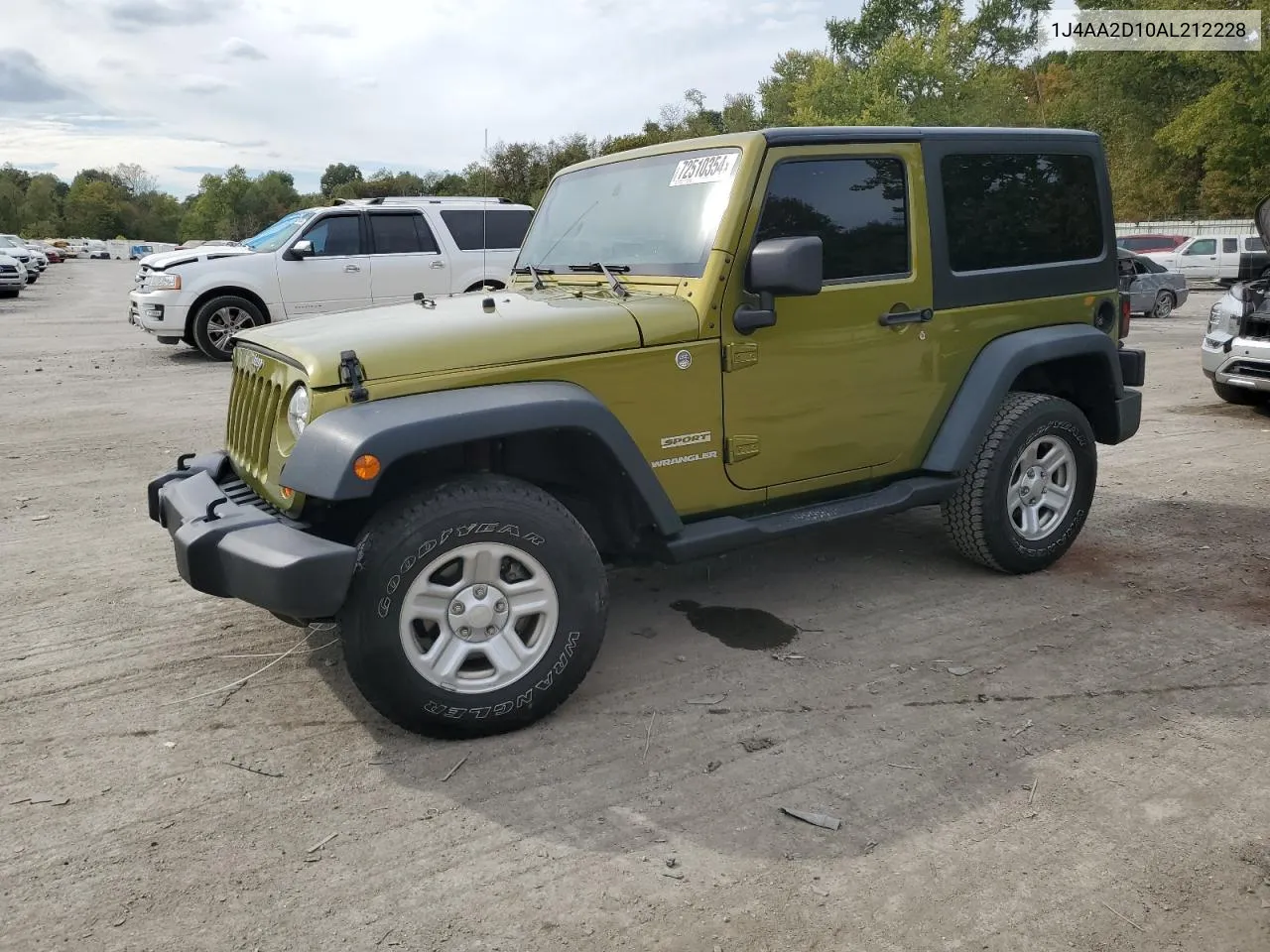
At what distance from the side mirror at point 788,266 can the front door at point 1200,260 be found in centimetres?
2745

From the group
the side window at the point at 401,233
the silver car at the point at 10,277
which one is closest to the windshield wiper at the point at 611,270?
the side window at the point at 401,233

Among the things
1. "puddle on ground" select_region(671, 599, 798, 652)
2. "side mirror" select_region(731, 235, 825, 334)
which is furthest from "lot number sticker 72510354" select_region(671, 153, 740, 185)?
"puddle on ground" select_region(671, 599, 798, 652)

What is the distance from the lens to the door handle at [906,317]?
14.4 ft

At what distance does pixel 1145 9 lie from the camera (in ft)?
135

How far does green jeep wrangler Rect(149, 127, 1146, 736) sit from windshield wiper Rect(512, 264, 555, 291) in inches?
0.8

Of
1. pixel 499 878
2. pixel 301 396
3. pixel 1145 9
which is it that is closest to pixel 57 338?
pixel 301 396

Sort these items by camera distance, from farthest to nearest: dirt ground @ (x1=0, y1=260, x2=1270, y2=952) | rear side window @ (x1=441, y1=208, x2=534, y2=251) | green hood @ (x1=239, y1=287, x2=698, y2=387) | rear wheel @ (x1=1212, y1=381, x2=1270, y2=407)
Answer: rear side window @ (x1=441, y1=208, x2=534, y2=251) → rear wheel @ (x1=1212, y1=381, x2=1270, y2=407) → green hood @ (x1=239, y1=287, x2=698, y2=387) → dirt ground @ (x1=0, y1=260, x2=1270, y2=952)

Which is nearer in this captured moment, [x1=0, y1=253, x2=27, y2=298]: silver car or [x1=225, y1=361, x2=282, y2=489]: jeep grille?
[x1=225, y1=361, x2=282, y2=489]: jeep grille

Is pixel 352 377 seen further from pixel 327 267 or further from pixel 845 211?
pixel 327 267

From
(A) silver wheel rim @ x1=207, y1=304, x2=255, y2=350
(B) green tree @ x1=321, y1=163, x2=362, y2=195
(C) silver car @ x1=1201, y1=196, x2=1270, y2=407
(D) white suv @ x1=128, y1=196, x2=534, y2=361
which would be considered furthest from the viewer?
(B) green tree @ x1=321, y1=163, x2=362, y2=195

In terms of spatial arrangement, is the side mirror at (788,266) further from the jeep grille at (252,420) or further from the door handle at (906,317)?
the jeep grille at (252,420)

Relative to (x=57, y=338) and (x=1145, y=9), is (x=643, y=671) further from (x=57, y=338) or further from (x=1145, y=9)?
(x=1145, y=9)

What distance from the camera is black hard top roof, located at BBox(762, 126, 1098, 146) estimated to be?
4168 mm

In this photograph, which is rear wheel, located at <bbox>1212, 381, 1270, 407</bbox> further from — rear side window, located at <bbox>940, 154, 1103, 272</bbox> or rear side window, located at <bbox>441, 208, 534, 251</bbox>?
rear side window, located at <bbox>441, 208, 534, 251</bbox>
